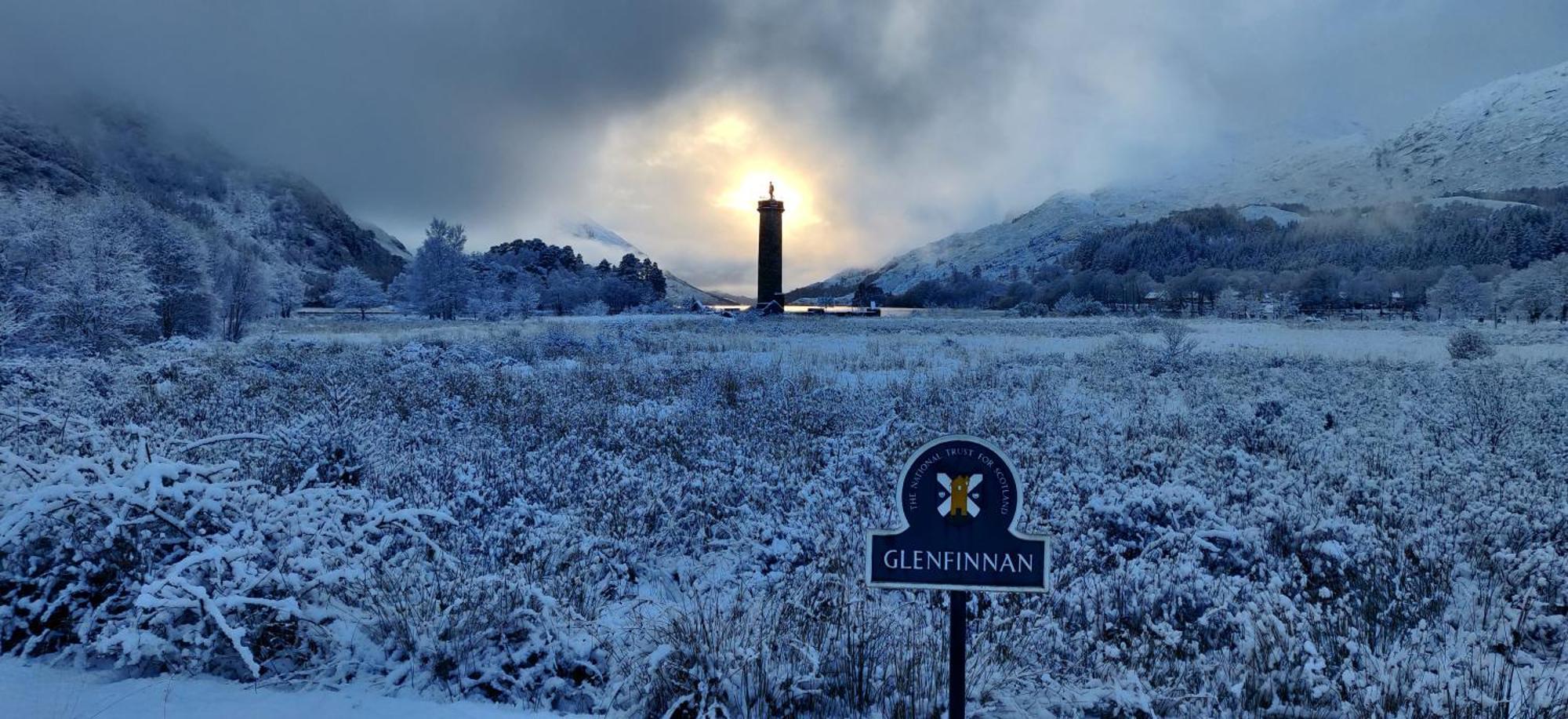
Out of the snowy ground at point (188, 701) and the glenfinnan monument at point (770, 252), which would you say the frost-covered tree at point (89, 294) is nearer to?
the snowy ground at point (188, 701)

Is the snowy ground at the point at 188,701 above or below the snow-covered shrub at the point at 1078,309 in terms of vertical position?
below

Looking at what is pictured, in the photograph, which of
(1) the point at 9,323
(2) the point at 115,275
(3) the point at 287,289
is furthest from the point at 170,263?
(3) the point at 287,289

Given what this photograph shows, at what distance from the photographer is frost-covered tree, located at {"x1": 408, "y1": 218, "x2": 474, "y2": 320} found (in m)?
68.0

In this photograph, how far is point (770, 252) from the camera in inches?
3051

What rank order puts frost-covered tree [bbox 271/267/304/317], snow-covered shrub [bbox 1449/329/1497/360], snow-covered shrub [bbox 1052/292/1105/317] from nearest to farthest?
snow-covered shrub [bbox 1449/329/1497/360], frost-covered tree [bbox 271/267/304/317], snow-covered shrub [bbox 1052/292/1105/317]

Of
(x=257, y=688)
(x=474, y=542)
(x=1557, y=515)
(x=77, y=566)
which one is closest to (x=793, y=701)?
(x=257, y=688)

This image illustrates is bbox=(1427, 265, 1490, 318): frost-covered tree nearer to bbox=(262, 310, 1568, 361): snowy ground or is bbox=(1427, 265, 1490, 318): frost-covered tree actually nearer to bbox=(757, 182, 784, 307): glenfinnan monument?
bbox=(262, 310, 1568, 361): snowy ground

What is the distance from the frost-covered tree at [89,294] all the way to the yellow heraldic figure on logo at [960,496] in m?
25.8

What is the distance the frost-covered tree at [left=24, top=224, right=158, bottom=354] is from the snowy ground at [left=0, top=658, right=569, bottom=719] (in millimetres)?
22054

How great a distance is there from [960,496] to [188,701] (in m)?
4.08

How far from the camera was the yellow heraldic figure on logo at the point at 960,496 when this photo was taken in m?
3.09

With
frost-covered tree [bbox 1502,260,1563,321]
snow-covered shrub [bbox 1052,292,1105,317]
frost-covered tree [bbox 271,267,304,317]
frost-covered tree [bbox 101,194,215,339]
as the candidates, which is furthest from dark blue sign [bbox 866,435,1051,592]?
snow-covered shrub [bbox 1052,292,1105,317]

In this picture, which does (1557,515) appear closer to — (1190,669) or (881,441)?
(1190,669)

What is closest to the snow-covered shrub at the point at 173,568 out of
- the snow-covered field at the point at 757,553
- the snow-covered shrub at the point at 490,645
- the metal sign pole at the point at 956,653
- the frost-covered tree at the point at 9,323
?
the snow-covered field at the point at 757,553
